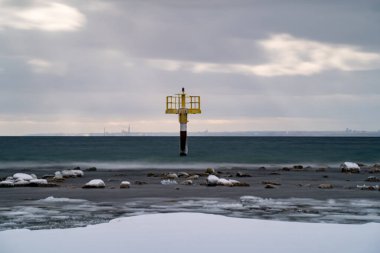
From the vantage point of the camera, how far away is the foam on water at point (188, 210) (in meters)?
12.9

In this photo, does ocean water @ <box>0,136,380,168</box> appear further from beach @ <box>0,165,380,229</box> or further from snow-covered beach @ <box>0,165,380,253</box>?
snow-covered beach @ <box>0,165,380,253</box>

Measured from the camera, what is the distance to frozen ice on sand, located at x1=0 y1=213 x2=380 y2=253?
29.7ft

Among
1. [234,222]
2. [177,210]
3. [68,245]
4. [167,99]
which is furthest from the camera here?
[167,99]

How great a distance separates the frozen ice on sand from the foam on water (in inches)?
68.4

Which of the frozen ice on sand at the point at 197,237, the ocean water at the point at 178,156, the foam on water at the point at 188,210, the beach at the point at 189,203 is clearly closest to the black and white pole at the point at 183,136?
the ocean water at the point at 178,156

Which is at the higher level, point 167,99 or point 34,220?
point 167,99

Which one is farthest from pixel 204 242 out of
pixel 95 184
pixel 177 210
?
pixel 95 184

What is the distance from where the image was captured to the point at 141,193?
20.0 meters

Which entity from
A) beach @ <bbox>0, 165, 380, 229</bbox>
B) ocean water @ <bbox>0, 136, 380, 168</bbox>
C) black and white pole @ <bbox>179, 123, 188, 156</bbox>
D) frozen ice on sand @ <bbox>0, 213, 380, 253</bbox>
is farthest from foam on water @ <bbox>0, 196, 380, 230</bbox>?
black and white pole @ <bbox>179, 123, 188, 156</bbox>

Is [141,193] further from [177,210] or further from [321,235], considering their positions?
[321,235]

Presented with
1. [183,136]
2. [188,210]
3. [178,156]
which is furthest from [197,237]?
[178,156]

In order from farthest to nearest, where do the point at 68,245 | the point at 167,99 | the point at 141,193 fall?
the point at 167,99 → the point at 141,193 → the point at 68,245

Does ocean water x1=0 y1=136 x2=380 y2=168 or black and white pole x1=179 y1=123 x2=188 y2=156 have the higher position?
black and white pole x1=179 y1=123 x2=188 y2=156

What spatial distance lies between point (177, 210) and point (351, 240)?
19.1ft
